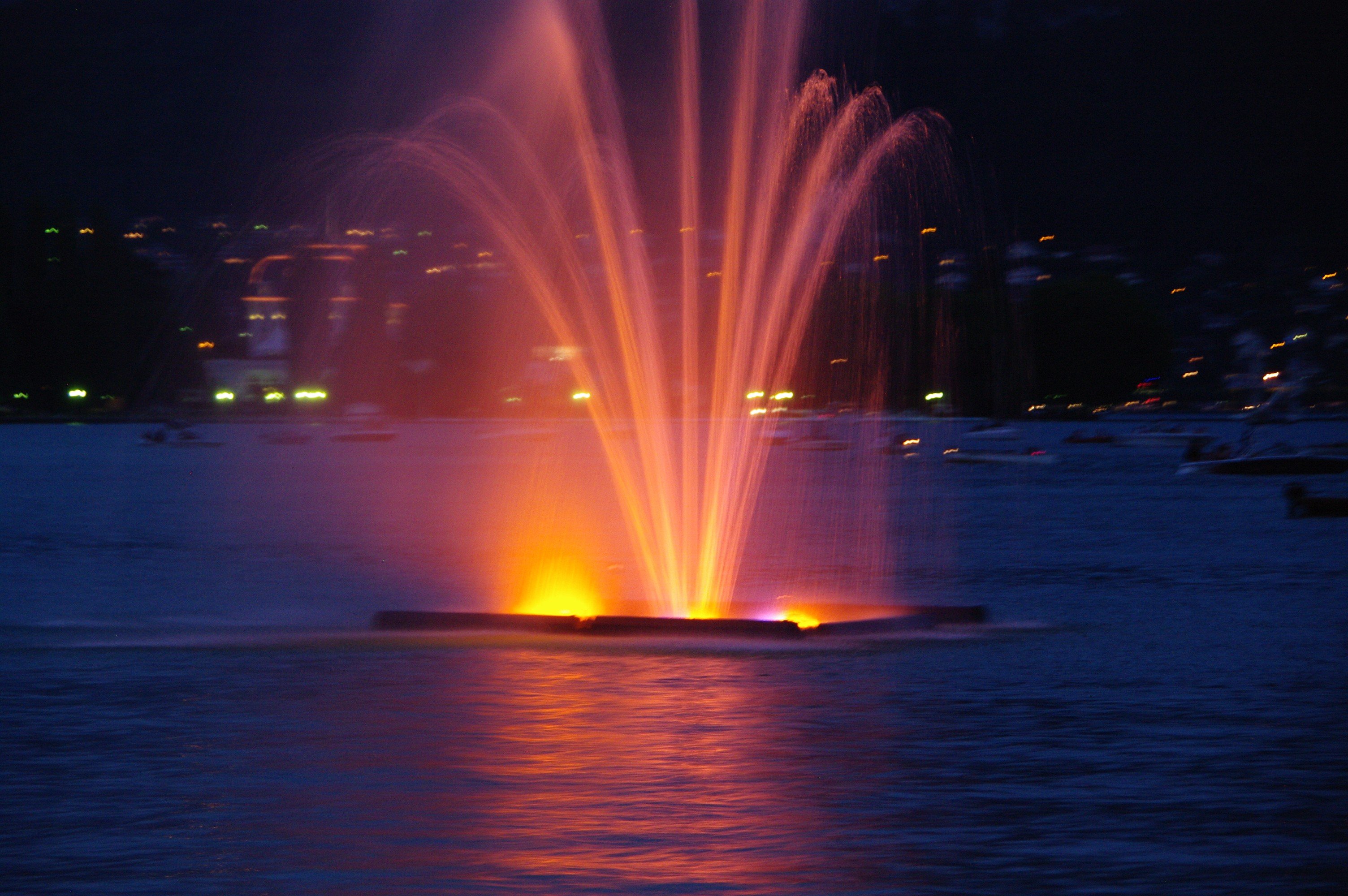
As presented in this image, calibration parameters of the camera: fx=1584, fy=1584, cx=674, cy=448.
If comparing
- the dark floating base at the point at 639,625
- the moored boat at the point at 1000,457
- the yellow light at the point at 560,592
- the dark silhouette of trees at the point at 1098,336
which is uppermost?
the dark silhouette of trees at the point at 1098,336

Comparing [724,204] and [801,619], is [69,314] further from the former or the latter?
[801,619]

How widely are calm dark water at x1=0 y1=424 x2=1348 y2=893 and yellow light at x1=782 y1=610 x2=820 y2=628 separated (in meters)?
0.79

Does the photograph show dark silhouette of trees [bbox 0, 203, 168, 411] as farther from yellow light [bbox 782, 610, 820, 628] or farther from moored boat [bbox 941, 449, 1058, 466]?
yellow light [bbox 782, 610, 820, 628]

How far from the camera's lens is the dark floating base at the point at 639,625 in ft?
55.0

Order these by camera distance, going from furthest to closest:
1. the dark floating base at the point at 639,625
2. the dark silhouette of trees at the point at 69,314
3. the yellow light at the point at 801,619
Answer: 1. the dark silhouette of trees at the point at 69,314
2. the yellow light at the point at 801,619
3. the dark floating base at the point at 639,625

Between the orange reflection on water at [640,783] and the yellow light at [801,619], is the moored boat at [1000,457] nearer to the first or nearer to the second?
the yellow light at [801,619]

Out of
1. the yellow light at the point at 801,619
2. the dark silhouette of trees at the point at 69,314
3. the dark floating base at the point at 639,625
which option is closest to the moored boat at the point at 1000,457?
the yellow light at the point at 801,619

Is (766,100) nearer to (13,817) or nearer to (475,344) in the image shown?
(13,817)

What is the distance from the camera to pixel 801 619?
→ 17.6 meters

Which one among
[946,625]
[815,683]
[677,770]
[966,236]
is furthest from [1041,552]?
[677,770]

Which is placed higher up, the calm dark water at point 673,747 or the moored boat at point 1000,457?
the moored boat at point 1000,457

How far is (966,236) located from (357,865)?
3024 centimetres

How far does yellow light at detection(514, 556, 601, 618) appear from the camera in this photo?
60.4 ft

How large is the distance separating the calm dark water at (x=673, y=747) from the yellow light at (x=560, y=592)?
44.8 inches
